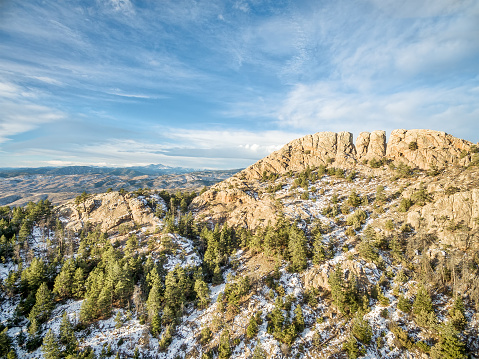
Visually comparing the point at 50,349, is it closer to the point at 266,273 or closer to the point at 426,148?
the point at 266,273

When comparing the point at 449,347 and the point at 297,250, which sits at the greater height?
the point at 297,250

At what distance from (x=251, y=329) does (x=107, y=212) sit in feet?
232

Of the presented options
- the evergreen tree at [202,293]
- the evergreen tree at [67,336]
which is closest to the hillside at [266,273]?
the evergreen tree at [67,336]

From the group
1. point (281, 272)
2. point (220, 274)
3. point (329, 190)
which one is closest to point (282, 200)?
point (329, 190)

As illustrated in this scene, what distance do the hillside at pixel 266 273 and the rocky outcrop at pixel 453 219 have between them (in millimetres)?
301

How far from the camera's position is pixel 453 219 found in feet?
172

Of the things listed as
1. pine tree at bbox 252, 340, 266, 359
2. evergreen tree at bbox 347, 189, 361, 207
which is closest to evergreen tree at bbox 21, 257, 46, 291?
pine tree at bbox 252, 340, 266, 359

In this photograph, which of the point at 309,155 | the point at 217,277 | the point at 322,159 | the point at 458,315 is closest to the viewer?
the point at 458,315

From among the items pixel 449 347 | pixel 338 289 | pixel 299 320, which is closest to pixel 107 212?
pixel 299 320

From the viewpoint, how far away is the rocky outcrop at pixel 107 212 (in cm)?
7881

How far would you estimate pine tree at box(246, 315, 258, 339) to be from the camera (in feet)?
135

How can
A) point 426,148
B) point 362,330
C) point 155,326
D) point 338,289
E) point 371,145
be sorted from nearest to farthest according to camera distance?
point 362,330 < point 155,326 < point 338,289 < point 426,148 < point 371,145

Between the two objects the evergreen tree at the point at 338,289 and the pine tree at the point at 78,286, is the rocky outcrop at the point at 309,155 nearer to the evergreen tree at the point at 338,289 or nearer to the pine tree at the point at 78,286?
the evergreen tree at the point at 338,289

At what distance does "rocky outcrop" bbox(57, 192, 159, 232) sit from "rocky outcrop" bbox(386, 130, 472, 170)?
10860cm
